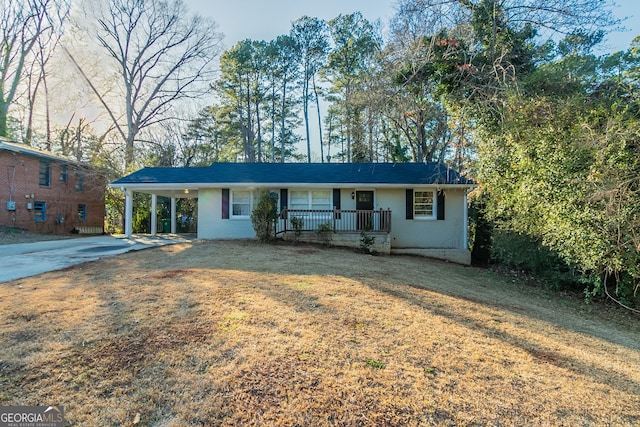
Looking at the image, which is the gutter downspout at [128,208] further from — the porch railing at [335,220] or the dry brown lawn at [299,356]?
the dry brown lawn at [299,356]

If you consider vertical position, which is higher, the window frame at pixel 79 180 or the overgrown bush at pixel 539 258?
the window frame at pixel 79 180

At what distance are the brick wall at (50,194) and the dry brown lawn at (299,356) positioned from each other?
13.6 meters

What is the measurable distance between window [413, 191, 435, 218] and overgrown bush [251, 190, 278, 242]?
5.57 meters

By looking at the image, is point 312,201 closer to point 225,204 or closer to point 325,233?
point 325,233

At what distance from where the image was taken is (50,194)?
17.5m

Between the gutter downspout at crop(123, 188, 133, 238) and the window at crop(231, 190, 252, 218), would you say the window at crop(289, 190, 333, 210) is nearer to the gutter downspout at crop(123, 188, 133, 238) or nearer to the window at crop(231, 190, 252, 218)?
the window at crop(231, 190, 252, 218)

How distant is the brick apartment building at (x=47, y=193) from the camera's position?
1535 cm

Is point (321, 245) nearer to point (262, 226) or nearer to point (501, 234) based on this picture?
point (262, 226)

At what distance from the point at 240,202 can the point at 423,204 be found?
736cm

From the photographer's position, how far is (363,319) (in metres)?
4.13

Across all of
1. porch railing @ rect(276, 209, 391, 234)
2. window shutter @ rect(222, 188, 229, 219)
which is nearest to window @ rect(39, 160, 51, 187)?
window shutter @ rect(222, 188, 229, 219)

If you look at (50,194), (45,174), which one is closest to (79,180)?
(45,174)

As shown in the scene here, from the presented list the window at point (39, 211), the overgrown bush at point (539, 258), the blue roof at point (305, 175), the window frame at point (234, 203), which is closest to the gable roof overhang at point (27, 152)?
the window at point (39, 211)

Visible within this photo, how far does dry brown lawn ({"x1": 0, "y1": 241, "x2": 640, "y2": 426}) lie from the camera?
2.41 metres
